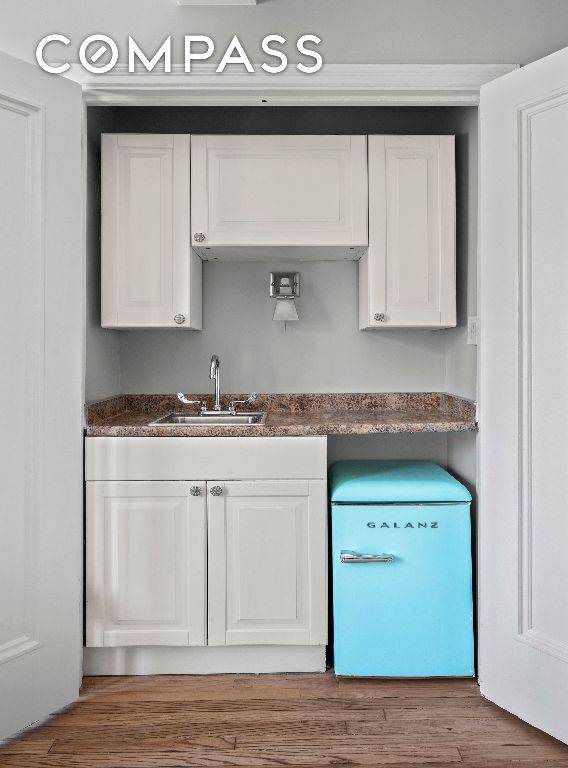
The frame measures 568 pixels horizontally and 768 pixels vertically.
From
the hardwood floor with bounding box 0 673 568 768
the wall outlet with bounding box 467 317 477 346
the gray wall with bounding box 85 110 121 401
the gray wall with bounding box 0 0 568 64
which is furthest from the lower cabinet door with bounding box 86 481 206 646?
the gray wall with bounding box 0 0 568 64

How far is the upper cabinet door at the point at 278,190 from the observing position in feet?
7.52

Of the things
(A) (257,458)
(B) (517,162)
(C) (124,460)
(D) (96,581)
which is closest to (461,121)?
(B) (517,162)

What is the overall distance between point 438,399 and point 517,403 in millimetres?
825

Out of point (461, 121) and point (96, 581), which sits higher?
point (461, 121)

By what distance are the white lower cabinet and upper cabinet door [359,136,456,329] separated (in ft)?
2.30

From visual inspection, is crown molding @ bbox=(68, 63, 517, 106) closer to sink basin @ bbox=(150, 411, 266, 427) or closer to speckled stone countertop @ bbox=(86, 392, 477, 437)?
speckled stone countertop @ bbox=(86, 392, 477, 437)

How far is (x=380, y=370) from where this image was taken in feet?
8.98

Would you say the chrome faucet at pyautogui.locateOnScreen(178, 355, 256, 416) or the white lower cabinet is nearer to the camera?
the white lower cabinet

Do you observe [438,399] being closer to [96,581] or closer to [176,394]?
[176,394]

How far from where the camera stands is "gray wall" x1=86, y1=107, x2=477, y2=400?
268 centimetres

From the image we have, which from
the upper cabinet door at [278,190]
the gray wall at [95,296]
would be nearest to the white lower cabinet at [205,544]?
the gray wall at [95,296]

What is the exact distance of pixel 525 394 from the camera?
6.16 ft

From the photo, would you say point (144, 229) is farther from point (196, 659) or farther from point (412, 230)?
point (196, 659)

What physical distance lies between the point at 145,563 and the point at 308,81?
5.76 ft
